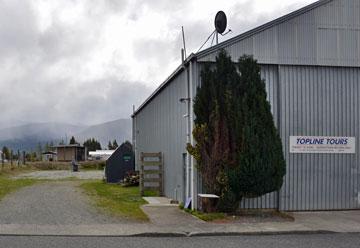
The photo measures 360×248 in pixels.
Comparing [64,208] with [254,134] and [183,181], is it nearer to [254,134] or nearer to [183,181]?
[183,181]

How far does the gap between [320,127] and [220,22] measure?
5261 mm

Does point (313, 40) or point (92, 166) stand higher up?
point (313, 40)

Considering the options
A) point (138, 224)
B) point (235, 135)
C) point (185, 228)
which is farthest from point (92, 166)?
point (185, 228)

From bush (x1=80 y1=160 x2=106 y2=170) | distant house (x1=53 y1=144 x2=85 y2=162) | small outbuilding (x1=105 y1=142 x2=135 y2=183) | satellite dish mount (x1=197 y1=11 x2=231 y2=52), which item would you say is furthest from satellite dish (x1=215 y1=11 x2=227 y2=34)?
distant house (x1=53 y1=144 x2=85 y2=162)

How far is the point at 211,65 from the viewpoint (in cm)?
1873

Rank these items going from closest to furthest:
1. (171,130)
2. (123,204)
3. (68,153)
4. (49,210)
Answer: (49,210) < (123,204) < (171,130) < (68,153)

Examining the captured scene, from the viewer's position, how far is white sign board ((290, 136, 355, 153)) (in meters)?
19.5

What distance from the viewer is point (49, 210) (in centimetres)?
1888

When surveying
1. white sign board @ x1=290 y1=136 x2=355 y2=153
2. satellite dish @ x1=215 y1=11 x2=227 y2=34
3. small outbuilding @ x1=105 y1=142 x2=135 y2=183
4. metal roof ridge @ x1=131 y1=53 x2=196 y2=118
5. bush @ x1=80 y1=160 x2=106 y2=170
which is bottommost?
bush @ x1=80 y1=160 x2=106 y2=170

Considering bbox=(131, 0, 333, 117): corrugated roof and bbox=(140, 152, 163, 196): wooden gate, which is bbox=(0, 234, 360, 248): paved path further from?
bbox=(140, 152, 163, 196): wooden gate

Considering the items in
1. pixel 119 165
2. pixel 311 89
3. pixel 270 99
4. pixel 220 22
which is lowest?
pixel 119 165

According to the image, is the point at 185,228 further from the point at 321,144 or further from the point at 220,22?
the point at 220,22

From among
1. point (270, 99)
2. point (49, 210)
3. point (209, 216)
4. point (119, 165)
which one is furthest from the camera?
point (119, 165)

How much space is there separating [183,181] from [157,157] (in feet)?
16.8
